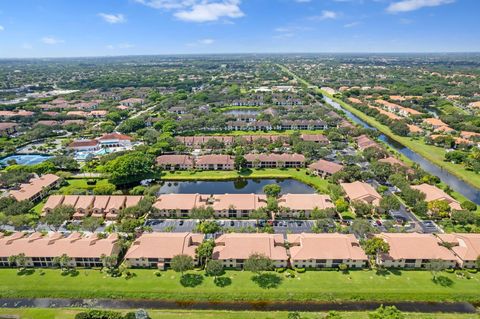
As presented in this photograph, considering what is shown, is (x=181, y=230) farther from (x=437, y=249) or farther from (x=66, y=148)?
(x=66, y=148)

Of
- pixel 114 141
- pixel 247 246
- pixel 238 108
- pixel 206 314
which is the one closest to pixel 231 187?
pixel 247 246

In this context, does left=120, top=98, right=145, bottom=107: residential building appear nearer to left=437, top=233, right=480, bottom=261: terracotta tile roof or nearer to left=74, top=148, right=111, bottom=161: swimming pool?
left=74, top=148, right=111, bottom=161: swimming pool

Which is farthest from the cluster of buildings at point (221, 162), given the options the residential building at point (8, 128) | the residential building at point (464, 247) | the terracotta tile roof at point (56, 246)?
the residential building at point (8, 128)

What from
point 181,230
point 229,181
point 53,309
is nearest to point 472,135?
point 229,181

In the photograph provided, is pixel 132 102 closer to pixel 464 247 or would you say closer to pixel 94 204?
pixel 94 204

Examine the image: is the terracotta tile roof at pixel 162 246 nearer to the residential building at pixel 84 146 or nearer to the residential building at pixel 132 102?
the residential building at pixel 84 146

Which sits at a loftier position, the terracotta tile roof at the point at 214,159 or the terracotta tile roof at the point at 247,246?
the terracotta tile roof at the point at 214,159
